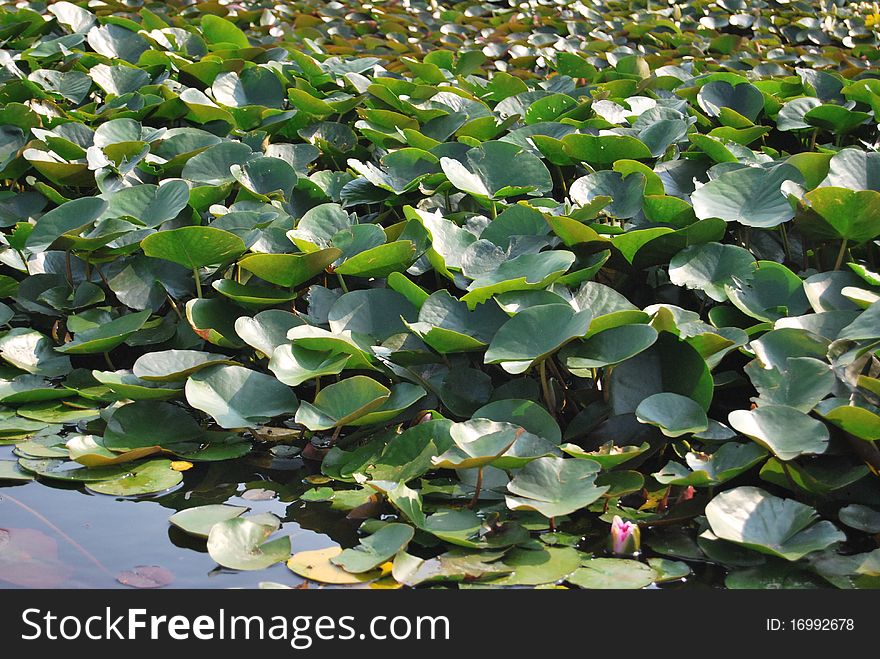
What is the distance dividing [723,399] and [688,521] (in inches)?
14.2

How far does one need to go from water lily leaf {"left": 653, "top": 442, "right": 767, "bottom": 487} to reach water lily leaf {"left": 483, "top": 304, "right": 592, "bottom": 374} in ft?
0.85

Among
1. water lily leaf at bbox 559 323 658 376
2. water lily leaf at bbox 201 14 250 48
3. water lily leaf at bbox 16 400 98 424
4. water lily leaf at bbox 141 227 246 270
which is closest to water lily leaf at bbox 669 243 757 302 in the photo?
water lily leaf at bbox 559 323 658 376

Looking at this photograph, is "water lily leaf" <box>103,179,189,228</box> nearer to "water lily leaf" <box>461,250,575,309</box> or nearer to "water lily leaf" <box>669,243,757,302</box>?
"water lily leaf" <box>461,250,575,309</box>

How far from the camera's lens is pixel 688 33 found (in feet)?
13.6

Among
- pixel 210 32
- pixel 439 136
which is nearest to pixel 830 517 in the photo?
pixel 439 136

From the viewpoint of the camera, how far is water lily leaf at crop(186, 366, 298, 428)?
1.49 meters

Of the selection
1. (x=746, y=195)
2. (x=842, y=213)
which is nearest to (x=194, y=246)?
(x=746, y=195)

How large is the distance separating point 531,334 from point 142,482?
681mm

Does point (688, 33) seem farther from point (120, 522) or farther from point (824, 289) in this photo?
point (120, 522)

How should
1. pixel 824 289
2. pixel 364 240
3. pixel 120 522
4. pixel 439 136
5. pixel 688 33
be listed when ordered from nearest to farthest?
1. pixel 120 522
2. pixel 824 289
3. pixel 364 240
4. pixel 439 136
5. pixel 688 33

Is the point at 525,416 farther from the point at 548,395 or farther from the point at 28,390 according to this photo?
the point at 28,390

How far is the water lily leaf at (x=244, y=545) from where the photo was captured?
1.23 m

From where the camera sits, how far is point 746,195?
1734mm

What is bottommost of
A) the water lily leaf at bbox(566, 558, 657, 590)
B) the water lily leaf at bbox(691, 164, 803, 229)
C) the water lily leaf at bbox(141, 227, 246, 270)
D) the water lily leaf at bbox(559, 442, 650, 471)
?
the water lily leaf at bbox(566, 558, 657, 590)
